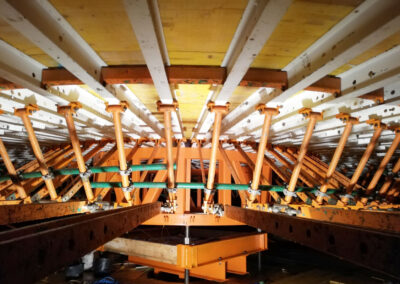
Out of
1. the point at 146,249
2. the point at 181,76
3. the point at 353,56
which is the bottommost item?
the point at 146,249

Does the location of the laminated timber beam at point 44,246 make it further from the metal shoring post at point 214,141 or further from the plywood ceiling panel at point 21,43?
the metal shoring post at point 214,141

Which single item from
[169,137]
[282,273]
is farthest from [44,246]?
[282,273]

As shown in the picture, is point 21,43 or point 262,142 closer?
point 21,43

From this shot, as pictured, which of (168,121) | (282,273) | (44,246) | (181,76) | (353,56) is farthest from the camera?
(282,273)

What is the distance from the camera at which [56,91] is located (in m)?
3.37

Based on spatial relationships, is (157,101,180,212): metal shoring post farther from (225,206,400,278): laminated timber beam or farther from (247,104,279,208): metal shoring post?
(225,206,400,278): laminated timber beam

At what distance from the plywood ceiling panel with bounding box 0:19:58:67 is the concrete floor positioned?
5867 millimetres

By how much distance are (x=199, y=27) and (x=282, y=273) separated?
7943 mm

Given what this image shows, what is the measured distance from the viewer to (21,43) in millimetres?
2420

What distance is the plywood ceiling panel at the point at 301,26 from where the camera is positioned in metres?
1.87

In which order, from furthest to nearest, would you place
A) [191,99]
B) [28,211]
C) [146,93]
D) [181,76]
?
[191,99]
[146,93]
[28,211]
[181,76]

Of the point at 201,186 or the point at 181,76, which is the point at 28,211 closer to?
the point at 181,76

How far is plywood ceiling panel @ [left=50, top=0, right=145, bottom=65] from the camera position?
6.28ft

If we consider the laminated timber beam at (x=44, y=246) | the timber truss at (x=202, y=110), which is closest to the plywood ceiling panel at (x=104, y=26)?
the timber truss at (x=202, y=110)
